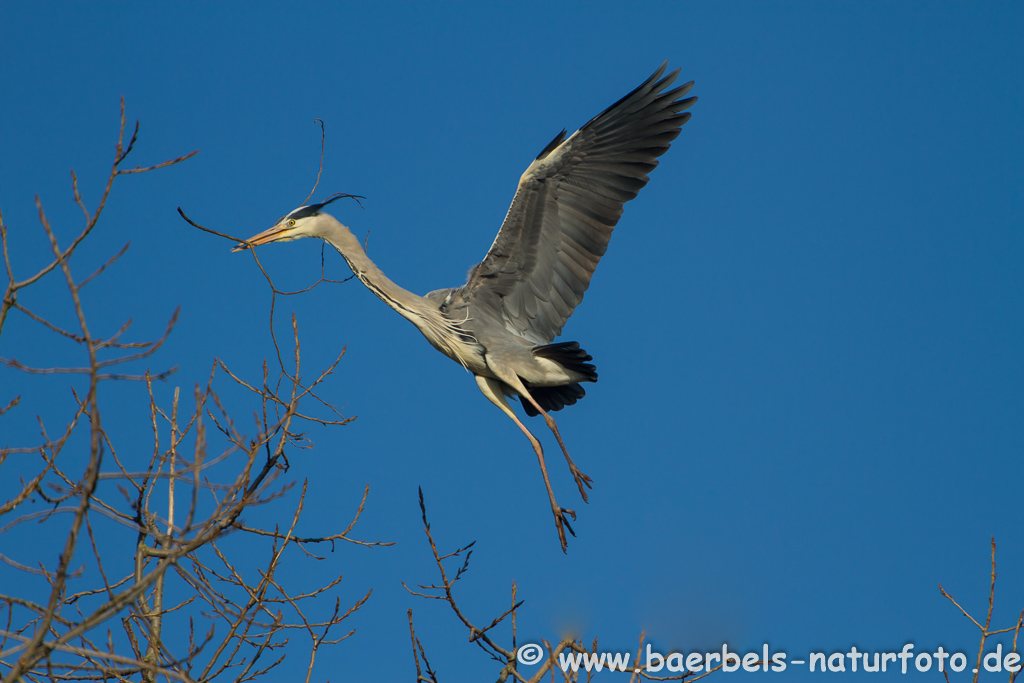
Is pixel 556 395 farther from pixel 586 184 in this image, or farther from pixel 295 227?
pixel 295 227

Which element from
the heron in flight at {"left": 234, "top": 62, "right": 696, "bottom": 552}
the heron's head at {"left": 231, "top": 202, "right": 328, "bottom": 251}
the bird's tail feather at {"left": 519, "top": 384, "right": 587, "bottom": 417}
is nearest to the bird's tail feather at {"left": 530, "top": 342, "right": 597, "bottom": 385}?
the heron in flight at {"left": 234, "top": 62, "right": 696, "bottom": 552}

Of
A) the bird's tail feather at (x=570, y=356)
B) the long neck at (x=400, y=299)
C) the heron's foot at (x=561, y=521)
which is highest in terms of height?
the long neck at (x=400, y=299)

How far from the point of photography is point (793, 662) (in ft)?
13.0

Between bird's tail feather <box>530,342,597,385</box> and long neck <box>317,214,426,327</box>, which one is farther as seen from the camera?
long neck <box>317,214,426,327</box>

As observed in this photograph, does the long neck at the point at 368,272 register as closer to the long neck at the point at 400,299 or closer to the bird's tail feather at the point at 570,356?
the long neck at the point at 400,299

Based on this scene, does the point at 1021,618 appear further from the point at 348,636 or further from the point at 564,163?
the point at 564,163

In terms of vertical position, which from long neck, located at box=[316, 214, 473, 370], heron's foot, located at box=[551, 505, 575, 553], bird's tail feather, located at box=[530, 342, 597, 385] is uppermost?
long neck, located at box=[316, 214, 473, 370]

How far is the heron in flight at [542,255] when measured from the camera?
585 centimetres

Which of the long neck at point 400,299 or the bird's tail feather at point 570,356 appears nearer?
the bird's tail feather at point 570,356

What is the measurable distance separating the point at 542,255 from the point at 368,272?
120 centimetres

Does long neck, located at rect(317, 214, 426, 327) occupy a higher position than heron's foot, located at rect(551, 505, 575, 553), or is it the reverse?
long neck, located at rect(317, 214, 426, 327)

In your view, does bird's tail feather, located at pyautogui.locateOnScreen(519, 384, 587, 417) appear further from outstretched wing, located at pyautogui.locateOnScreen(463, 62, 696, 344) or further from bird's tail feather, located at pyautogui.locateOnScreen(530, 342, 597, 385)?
outstretched wing, located at pyautogui.locateOnScreen(463, 62, 696, 344)

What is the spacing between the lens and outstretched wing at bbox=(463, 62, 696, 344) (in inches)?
229

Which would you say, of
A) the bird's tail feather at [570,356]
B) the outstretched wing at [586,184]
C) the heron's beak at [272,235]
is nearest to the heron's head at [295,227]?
the heron's beak at [272,235]
